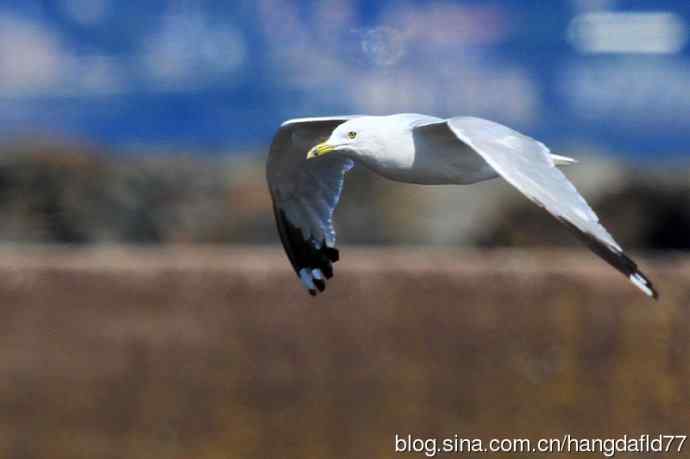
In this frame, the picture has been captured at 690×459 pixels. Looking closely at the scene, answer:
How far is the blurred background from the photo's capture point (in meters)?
3.67

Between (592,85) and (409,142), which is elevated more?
(409,142)

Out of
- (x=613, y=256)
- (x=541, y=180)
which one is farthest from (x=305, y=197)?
(x=613, y=256)

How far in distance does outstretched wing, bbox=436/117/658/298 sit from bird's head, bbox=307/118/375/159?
124 mm

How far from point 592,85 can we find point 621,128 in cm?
21

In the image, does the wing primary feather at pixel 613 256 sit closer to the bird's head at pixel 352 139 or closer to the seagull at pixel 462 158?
the seagull at pixel 462 158

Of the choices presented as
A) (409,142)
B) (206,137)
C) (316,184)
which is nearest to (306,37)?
(206,137)

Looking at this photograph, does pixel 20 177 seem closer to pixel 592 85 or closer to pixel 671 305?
pixel 592 85

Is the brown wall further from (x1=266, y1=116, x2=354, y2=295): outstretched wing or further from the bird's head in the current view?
the bird's head

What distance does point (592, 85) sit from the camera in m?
5.92

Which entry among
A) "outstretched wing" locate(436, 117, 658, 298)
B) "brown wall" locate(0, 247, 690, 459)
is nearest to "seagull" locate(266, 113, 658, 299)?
"outstretched wing" locate(436, 117, 658, 298)

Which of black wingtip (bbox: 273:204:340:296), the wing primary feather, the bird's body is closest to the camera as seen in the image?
the wing primary feather

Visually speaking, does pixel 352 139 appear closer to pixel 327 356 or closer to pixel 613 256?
pixel 613 256

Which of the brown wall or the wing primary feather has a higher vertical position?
the wing primary feather

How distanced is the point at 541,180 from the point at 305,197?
77cm
